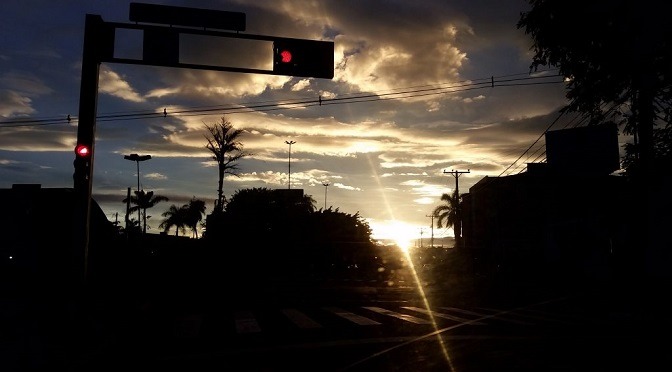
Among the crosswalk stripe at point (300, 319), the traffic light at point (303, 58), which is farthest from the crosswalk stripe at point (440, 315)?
the traffic light at point (303, 58)

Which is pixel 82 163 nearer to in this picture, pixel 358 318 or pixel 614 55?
pixel 358 318

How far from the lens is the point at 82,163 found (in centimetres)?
1259

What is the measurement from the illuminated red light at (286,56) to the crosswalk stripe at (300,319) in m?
6.04

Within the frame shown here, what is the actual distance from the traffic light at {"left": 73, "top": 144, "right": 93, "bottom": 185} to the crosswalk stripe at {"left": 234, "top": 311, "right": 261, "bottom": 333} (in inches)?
168

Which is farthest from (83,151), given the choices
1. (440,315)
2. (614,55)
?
(614,55)

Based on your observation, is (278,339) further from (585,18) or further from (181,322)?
(585,18)

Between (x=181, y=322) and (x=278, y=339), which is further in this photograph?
(x=181, y=322)

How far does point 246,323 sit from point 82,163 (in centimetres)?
468

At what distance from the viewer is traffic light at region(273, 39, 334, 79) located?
14906mm

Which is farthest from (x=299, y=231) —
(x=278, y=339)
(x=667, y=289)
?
(x=278, y=339)

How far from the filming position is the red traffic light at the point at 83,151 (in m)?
12.6

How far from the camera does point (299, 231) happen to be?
4766 centimetres

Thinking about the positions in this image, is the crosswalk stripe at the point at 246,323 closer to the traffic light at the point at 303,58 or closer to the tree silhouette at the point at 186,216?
the traffic light at the point at 303,58

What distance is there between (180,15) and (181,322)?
690 centimetres
